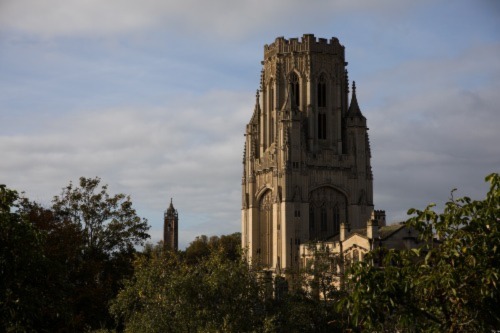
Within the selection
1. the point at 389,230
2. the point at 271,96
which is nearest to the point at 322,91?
the point at 271,96

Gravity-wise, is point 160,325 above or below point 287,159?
below

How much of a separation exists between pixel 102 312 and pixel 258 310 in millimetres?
14912

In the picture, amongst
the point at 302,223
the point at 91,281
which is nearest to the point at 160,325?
the point at 91,281

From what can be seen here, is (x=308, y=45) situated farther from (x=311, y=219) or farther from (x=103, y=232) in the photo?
(x=103, y=232)

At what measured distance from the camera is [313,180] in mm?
104125

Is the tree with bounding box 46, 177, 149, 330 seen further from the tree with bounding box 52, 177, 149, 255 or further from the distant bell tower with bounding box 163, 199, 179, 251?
the distant bell tower with bounding box 163, 199, 179, 251

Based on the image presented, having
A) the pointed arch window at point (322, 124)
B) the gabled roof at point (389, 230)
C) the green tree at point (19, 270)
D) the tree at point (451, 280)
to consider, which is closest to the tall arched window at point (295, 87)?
the pointed arch window at point (322, 124)

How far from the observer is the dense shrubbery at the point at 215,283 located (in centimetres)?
2112

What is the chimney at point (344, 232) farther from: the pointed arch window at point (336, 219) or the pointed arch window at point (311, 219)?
the pointed arch window at point (336, 219)

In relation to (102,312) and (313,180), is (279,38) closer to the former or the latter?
(313,180)

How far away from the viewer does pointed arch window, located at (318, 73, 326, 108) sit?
110 meters

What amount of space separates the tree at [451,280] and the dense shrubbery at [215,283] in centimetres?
3

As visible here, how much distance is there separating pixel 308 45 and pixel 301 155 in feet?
49.5

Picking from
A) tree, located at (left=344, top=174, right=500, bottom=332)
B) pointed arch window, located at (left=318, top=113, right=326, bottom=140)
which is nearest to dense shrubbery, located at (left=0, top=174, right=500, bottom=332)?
tree, located at (left=344, top=174, right=500, bottom=332)
